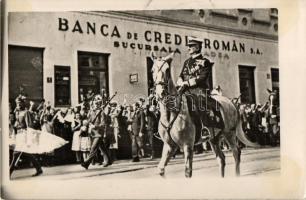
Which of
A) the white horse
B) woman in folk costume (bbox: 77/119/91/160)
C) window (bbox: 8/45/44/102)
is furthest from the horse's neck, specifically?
window (bbox: 8/45/44/102)

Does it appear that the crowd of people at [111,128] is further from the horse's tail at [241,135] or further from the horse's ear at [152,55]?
the horse's ear at [152,55]

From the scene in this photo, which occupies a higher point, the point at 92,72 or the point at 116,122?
the point at 92,72

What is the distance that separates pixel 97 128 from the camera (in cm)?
142

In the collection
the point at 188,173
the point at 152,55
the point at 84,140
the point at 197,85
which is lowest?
the point at 188,173

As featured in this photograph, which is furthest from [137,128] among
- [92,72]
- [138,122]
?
[92,72]

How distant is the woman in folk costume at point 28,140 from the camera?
139 centimetres

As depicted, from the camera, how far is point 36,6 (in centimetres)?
141

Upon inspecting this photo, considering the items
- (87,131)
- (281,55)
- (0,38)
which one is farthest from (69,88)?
(281,55)

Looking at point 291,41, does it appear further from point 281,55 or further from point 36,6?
point 36,6

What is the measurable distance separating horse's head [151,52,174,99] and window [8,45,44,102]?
368 millimetres

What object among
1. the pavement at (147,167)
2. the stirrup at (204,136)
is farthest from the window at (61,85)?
the stirrup at (204,136)

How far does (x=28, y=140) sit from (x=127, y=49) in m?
0.44

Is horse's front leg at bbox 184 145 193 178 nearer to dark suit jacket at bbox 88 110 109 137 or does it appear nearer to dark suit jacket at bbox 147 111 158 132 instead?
dark suit jacket at bbox 147 111 158 132

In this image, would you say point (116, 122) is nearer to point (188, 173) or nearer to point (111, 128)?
point (111, 128)
